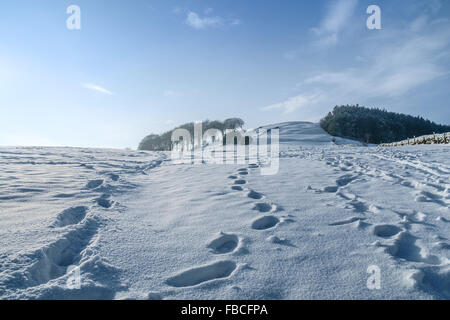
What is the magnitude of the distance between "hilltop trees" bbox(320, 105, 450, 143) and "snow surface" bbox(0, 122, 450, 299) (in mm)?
35202

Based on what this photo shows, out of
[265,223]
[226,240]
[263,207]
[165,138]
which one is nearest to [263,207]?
[263,207]

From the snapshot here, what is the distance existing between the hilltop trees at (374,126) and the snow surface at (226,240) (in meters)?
35.2

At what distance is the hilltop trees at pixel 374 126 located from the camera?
43156 mm

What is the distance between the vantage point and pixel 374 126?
4922 cm

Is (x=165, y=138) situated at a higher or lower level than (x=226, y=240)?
higher

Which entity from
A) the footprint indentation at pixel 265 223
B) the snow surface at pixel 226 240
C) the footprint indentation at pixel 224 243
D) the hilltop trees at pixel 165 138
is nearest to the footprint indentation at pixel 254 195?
the snow surface at pixel 226 240

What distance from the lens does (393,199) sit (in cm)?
446

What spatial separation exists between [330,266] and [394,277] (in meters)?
0.50

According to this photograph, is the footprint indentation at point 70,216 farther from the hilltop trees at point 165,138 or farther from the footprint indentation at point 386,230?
the hilltop trees at point 165,138

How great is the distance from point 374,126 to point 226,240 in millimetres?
53817

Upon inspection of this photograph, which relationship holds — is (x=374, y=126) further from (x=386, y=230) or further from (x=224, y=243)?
(x=224, y=243)

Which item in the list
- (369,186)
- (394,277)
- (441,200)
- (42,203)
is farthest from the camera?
(369,186)
